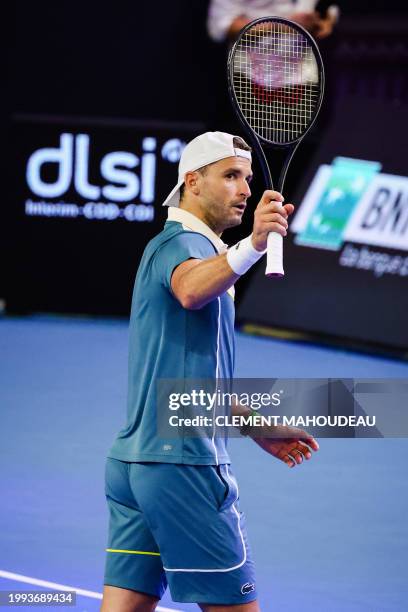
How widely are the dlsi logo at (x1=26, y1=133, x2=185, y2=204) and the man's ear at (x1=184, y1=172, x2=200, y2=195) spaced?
8.24 meters

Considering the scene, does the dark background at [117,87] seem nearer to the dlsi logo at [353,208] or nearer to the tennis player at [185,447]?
the dlsi logo at [353,208]

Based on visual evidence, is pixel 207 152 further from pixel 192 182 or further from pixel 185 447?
pixel 185 447

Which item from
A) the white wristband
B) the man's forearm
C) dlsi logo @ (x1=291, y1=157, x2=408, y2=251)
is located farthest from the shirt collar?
dlsi logo @ (x1=291, y1=157, x2=408, y2=251)

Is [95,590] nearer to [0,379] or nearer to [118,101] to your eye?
[0,379]

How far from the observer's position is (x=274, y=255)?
320cm

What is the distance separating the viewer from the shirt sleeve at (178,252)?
3438 mm

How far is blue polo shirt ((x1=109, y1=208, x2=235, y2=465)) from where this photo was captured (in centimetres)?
350

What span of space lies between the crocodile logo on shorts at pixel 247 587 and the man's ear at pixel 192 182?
109cm

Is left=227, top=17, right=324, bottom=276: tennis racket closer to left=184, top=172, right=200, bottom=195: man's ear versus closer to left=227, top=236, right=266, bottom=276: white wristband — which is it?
left=184, top=172, right=200, bottom=195: man's ear

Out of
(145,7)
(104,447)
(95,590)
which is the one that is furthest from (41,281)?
(95,590)

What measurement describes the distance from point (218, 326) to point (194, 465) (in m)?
0.38

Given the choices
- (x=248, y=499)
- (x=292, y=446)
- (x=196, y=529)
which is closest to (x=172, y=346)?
(x=196, y=529)

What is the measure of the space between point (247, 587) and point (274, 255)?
953 mm

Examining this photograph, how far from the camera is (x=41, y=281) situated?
40.1 ft
